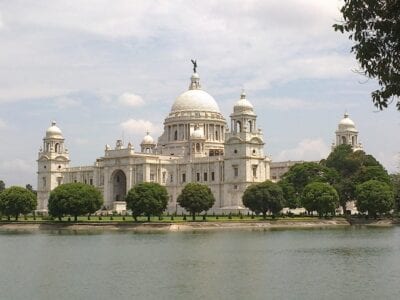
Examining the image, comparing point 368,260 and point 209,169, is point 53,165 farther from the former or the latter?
point 368,260

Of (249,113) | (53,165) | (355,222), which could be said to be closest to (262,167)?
(249,113)

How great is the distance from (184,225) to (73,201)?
1359cm

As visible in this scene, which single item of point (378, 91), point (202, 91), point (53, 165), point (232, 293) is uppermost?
point (202, 91)

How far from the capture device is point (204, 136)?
123312mm

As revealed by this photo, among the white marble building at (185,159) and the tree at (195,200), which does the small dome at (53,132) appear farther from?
the tree at (195,200)

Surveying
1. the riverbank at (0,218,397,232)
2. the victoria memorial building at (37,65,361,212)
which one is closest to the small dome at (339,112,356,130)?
the victoria memorial building at (37,65,361,212)

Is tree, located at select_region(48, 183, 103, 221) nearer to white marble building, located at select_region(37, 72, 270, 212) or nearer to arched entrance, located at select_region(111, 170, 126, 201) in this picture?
white marble building, located at select_region(37, 72, 270, 212)

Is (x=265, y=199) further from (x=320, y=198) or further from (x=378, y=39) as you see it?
(x=378, y=39)

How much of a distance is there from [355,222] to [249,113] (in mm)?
29808

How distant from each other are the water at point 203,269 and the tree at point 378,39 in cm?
1326

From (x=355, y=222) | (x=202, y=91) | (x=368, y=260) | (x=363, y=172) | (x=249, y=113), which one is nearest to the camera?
(x=368, y=260)

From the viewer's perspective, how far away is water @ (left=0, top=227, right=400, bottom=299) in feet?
94.7

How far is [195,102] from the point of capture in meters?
129

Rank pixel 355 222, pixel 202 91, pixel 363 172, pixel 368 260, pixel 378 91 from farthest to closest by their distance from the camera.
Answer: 1. pixel 202 91
2. pixel 363 172
3. pixel 355 222
4. pixel 368 260
5. pixel 378 91
